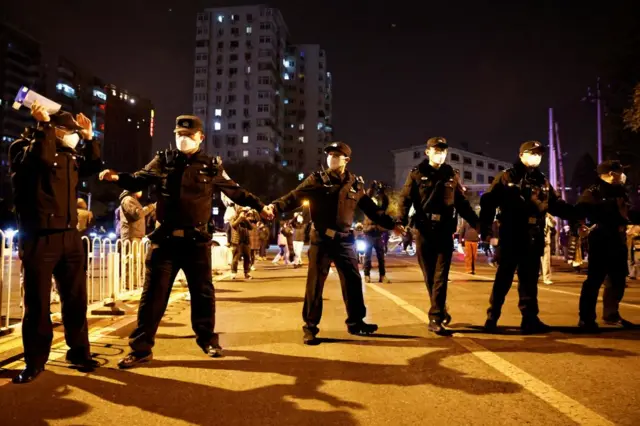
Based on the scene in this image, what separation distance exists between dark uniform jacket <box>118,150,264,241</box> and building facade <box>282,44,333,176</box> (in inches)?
4568

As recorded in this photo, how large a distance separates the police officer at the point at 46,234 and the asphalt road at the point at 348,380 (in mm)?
287

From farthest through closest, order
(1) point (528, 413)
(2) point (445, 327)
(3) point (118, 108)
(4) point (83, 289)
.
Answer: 1. (3) point (118, 108)
2. (2) point (445, 327)
3. (4) point (83, 289)
4. (1) point (528, 413)

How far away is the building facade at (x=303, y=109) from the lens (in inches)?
4756

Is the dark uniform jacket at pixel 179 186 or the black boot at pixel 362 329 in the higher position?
the dark uniform jacket at pixel 179 186

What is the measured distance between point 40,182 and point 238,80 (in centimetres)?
10664

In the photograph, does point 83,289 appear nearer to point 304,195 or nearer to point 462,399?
point 304,195

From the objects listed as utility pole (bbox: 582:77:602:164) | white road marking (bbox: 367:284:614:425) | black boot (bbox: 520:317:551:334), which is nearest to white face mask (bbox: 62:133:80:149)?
white road marking (bbox: 367:284:614:425)

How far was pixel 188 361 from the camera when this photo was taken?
4.63 m

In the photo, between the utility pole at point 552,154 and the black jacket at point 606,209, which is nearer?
the black jacket at point 606,209

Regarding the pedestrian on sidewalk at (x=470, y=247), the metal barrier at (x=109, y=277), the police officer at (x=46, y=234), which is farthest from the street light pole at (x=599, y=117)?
the police officer at (x=46, y=234)

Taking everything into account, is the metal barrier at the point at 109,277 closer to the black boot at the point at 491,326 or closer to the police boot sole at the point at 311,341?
the police boot sole at the point at 311,341

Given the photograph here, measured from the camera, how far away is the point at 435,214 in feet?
19.5

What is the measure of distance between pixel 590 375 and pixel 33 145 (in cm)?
459

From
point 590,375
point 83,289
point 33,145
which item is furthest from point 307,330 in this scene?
point 33,145
